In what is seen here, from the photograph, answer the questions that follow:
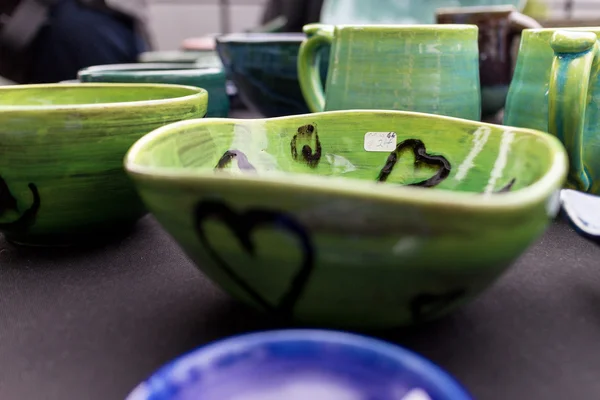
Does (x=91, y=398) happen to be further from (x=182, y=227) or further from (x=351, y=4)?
(x=351, y=4)

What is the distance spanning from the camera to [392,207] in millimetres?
201

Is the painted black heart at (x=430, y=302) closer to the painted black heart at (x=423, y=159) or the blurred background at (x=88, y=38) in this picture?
the painted black heart at (x=423, y=159)

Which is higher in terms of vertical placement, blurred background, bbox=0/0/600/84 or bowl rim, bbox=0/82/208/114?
bowl rim, bbox=0/82/208/114

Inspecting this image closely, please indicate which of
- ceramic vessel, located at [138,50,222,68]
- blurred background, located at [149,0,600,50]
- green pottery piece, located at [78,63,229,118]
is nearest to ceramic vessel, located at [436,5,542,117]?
green pottery piece, located at [78,63,229,118]

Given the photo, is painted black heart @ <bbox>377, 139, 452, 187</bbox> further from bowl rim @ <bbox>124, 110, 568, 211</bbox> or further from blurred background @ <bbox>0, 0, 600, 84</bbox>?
blurred background @ <bbox>0, 0, 600, 84</bbox>

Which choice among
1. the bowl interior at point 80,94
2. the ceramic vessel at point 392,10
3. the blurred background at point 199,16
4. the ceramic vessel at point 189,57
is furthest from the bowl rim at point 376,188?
the blurred background at point 199,16

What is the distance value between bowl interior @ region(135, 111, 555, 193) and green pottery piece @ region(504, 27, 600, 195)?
6 centimetres

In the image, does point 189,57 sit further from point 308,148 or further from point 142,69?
point 308,148

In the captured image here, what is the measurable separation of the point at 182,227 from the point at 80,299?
13cm

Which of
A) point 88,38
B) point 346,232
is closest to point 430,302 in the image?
point 346,232

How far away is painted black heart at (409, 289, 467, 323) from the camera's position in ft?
0.79

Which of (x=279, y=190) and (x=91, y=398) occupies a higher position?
(x=279, y=190)

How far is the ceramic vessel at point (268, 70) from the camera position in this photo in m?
0.65

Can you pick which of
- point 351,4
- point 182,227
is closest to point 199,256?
point 182,227
